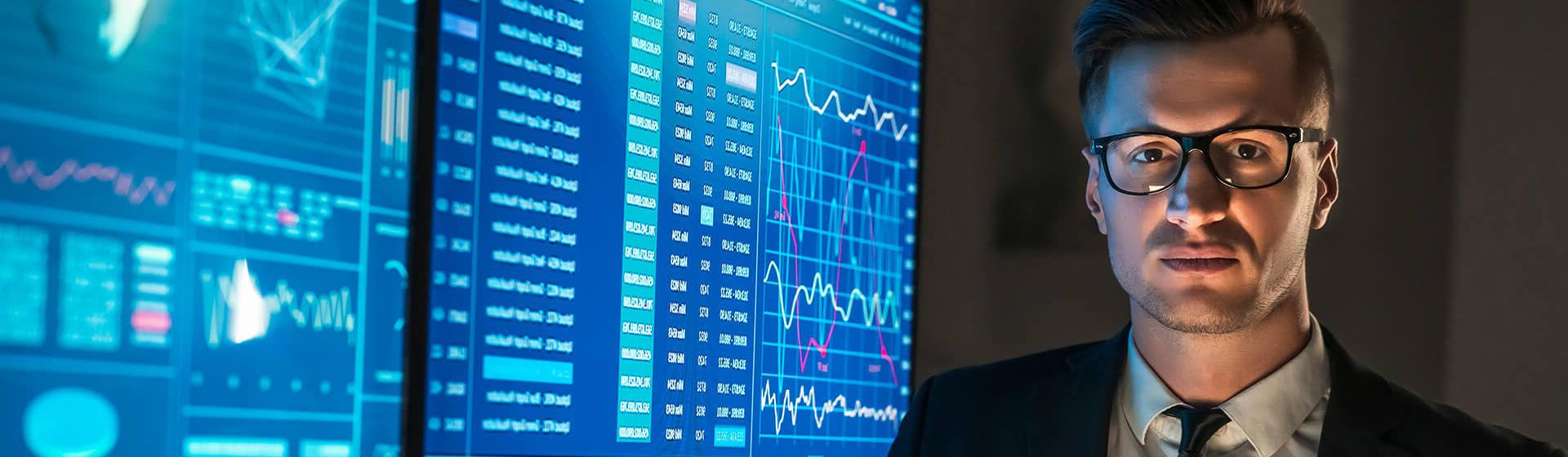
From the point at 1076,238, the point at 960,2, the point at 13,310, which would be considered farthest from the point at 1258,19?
the point at 13,310

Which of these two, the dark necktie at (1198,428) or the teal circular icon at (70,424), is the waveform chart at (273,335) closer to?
the teal circular icon at (70,424)

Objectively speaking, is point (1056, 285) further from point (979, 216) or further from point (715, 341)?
point (715, 341)

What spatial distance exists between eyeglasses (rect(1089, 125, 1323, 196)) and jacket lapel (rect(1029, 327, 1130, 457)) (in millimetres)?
227

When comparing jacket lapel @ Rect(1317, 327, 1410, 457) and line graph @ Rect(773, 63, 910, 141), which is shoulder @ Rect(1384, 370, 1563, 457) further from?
line graph @ Rect(773, 63, 910, 141)

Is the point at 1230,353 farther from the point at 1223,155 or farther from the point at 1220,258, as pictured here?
the point at 1223,155

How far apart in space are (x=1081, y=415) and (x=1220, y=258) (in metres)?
0.26

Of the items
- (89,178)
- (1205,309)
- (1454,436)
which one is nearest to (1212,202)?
(1205,309)

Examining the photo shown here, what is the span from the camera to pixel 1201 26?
1.78 meters

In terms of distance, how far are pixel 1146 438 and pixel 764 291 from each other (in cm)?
48

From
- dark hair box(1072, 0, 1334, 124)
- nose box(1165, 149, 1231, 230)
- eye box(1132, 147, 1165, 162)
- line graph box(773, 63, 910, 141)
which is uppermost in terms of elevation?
dark hair box(1072, 0, 1334, 124)

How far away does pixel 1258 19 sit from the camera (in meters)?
1.79

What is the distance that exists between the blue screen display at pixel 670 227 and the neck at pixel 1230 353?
0.46 m

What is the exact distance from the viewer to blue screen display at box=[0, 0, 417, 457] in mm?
1136

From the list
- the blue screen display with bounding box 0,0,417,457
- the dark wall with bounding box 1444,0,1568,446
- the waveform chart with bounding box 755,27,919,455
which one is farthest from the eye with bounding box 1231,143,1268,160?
the dark wall with bounding box 1444,0,1568,446
